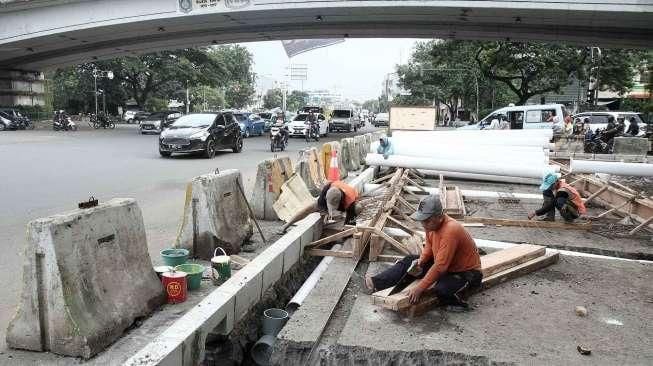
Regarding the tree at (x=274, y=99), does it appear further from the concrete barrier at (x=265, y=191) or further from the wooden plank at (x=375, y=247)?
the wooden plank at (x=375, y=247)

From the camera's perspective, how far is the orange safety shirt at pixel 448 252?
4359 millimetres

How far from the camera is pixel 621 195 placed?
8758mm

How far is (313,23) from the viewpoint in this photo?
29.5 m

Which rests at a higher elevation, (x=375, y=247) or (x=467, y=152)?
(x=467, y=152)

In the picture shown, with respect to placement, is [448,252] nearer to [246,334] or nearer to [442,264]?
[442,264]

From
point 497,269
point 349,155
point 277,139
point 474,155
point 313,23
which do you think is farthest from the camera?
point 313,23

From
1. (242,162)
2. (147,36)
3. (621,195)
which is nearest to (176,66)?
(147,36)

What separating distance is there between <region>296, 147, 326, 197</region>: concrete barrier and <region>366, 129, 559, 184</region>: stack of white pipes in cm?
152

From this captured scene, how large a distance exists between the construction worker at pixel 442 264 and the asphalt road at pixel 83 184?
2870mm

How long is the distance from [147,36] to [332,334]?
3209 cm

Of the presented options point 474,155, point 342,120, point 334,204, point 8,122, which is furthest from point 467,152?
point 8,122

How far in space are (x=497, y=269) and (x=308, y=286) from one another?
1.92 m

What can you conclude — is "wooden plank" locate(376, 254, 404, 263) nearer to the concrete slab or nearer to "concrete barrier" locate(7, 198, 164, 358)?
the concrete slab

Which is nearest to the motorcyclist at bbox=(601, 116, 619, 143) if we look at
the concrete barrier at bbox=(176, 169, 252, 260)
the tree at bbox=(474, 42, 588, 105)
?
the tree at bbox=(474, 42, 588, 105)
